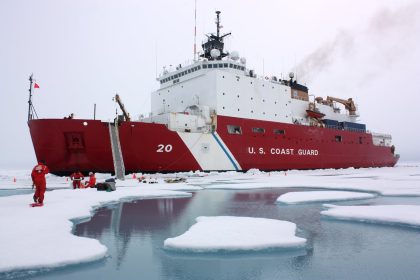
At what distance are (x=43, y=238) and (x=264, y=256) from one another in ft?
9.26

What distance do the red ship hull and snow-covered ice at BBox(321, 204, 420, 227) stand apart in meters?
11.4

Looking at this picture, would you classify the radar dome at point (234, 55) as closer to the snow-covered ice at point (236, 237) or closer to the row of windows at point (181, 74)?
the row of windows at point (181, 74)

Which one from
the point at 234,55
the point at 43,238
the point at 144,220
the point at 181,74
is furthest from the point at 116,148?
the point at 43,238

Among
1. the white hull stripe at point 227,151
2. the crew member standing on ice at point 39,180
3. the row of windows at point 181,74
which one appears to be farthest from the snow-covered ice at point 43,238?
the row of windows at point 181,74

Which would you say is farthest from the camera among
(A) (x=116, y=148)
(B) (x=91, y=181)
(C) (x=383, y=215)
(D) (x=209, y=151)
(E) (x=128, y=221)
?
(D) (x=209, y=151)

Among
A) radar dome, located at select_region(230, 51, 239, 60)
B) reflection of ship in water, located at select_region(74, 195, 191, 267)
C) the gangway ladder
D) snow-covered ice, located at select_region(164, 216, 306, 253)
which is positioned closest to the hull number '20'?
the gangway ladder

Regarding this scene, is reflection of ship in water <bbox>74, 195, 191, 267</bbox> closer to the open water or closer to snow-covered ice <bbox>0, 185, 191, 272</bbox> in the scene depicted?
the open water

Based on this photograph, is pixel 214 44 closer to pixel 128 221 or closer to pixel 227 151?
pixel 227 151

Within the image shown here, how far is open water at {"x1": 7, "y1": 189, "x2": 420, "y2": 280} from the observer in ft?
10.6

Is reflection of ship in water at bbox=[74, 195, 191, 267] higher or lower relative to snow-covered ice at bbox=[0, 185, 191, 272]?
lower

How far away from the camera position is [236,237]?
4387 mm

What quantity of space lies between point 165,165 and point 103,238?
12406 millimetres

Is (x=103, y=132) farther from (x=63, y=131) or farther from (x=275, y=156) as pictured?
(x=275, y=156)

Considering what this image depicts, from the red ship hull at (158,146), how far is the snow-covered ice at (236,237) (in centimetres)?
1121
